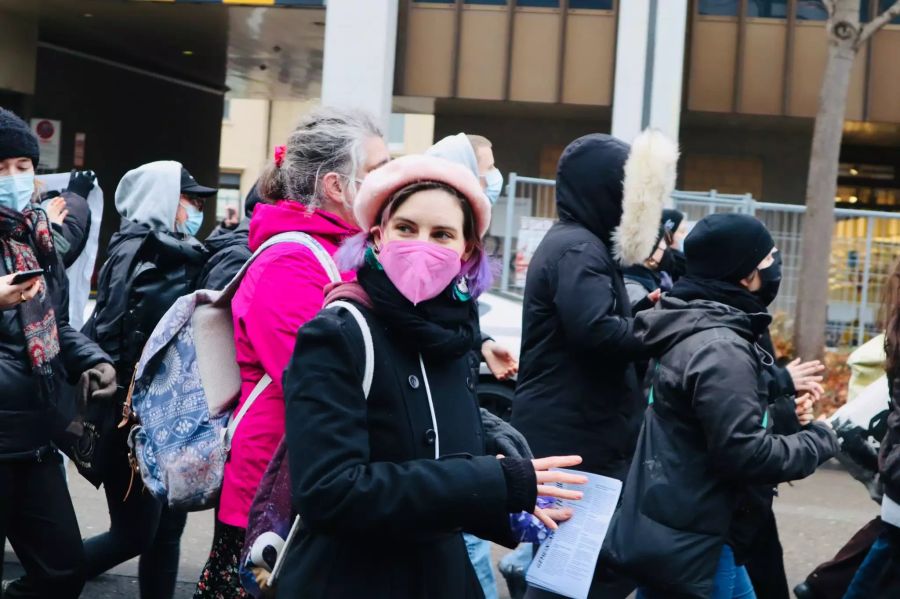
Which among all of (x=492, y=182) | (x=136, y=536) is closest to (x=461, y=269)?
(x=136, y=536)

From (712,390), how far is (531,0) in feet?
55.0

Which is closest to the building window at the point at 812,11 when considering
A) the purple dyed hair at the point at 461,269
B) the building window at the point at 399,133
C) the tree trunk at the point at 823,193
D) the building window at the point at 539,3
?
the building window at the point at 539,3

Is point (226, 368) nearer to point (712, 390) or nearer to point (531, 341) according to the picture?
point (712, 390)

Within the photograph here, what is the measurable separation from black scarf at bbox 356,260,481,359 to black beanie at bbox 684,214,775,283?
1.53 metres

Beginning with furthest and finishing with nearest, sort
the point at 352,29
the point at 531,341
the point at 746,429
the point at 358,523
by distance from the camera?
the point at 352,29, the point at 531,341, the point at 746,429, the point at 358,523

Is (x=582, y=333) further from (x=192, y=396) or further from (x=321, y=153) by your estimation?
(x=192, y=396)

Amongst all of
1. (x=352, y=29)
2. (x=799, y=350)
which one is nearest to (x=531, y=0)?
(x=352, y=29)

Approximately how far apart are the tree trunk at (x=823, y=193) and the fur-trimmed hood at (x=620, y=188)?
917cm

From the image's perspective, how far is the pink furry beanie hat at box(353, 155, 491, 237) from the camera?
8.57 feet

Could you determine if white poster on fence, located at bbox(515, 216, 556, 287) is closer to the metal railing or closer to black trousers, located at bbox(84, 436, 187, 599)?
the metal railing

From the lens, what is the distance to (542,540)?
287 centimetres

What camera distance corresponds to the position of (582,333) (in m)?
4.53

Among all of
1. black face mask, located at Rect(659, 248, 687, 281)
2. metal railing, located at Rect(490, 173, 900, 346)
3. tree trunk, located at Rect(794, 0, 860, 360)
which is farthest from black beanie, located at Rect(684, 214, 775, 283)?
tree trunk, located at Rect(794, 0, 860, 360)

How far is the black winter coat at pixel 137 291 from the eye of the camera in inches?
212
